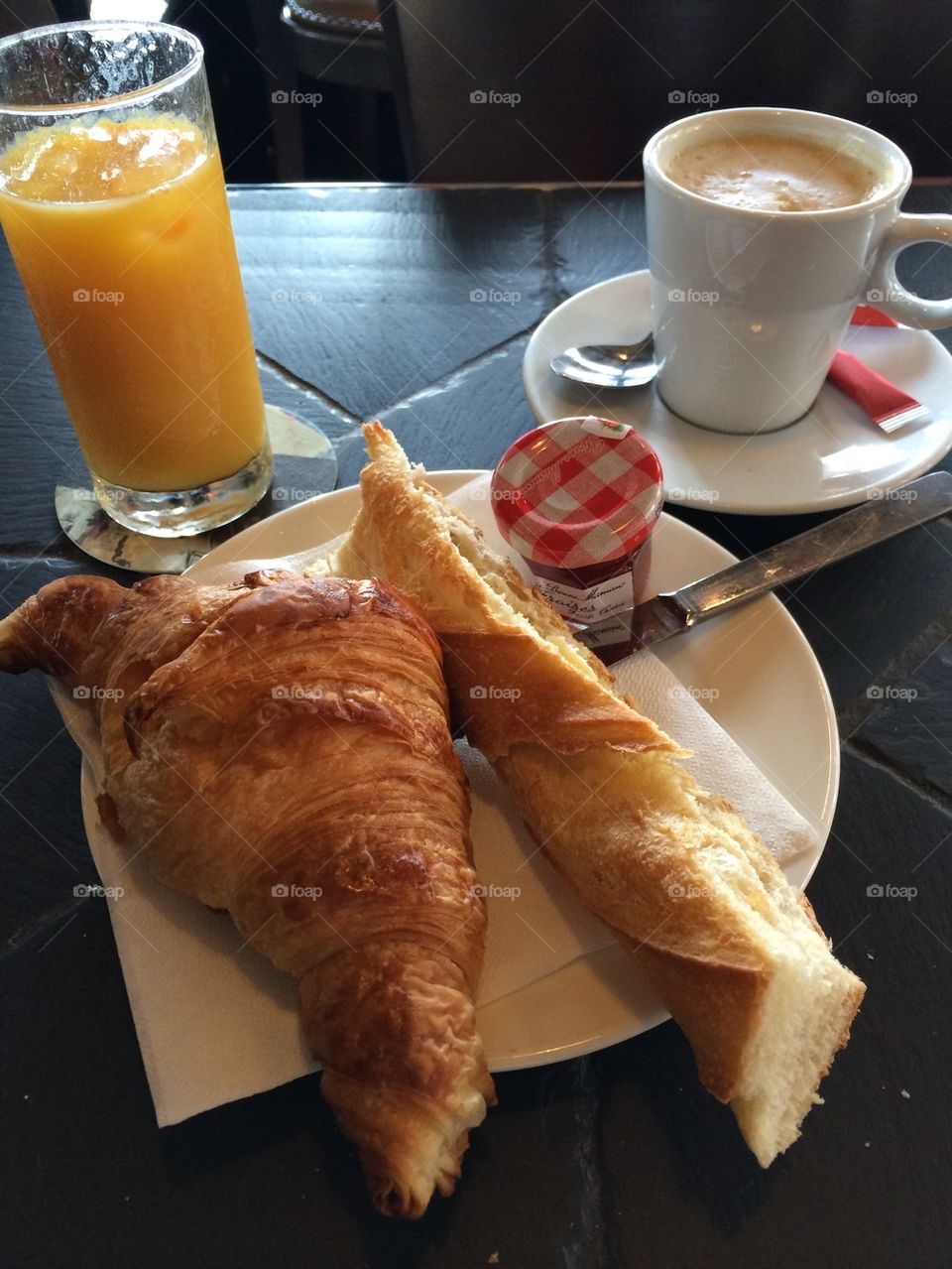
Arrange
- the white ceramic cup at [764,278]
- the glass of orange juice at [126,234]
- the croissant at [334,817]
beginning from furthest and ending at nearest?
the white ceramic cup at [764,278], the glass of orange juice at [126,234], the croissant at [334,817]

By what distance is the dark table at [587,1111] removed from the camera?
2.69ft

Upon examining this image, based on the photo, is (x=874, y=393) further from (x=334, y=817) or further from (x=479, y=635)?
(x=334, y=817)

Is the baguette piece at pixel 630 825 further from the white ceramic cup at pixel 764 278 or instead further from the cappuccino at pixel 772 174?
the cappuccino at pixel 772 174

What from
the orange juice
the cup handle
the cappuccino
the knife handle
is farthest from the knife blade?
the orange juice

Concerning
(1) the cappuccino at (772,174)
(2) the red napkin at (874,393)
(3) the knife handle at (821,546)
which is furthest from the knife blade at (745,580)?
(1) the cappuccino at (772,174)

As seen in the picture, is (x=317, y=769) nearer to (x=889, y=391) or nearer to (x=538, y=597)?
(x=538, y=597)

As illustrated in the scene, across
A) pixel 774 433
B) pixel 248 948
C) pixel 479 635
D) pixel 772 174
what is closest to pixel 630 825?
pixel 479 635

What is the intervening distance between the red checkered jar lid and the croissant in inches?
9.6

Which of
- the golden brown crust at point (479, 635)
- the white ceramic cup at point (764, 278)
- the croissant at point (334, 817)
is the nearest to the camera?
the croissant at point (334, 817)

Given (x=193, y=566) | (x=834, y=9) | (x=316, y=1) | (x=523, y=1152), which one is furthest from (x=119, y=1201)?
(x=316, y=1)

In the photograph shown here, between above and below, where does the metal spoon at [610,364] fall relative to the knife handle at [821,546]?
above

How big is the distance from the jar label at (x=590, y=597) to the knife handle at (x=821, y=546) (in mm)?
74

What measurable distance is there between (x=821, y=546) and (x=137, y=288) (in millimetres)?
939

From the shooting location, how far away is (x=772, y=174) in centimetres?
143
